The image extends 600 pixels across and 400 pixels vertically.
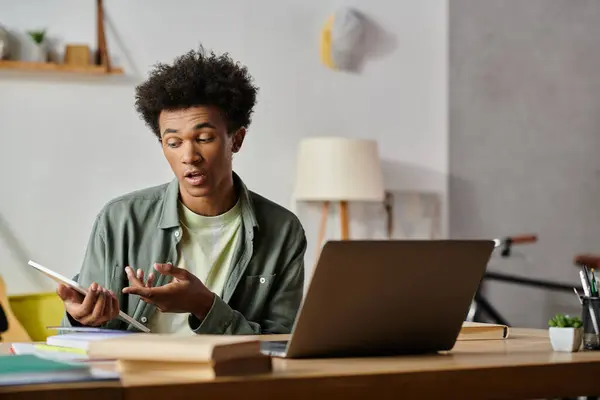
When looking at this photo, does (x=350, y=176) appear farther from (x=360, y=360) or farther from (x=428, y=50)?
(x=360, y=360)

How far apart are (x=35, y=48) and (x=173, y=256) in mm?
2302

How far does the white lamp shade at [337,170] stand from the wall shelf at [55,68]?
3.09 ft

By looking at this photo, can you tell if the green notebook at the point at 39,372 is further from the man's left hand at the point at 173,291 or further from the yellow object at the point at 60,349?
the man's left hand at the point at 173,291

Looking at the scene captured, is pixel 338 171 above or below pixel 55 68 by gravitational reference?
below

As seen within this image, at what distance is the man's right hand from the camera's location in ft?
5.55

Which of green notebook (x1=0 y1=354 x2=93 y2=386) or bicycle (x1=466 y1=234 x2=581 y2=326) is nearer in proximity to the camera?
green notebook (x1=0 y1=354 x2=93 y2=386)

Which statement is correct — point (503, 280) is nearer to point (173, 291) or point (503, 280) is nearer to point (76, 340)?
point (173, 291)

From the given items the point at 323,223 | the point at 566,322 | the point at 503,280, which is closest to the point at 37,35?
the point at 323,223

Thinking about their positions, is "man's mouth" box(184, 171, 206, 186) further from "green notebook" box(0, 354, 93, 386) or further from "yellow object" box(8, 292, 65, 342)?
"yellow object" box(8, 292, 65, 342)

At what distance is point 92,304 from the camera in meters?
1.70

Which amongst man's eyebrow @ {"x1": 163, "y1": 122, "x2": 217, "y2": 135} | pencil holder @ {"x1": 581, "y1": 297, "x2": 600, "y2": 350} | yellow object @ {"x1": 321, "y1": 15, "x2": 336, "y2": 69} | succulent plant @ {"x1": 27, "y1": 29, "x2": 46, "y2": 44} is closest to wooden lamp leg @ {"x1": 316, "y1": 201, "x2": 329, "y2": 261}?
yellow object @ {"x1": 321, "y1": 15, "x2": 336, "y2": 69}

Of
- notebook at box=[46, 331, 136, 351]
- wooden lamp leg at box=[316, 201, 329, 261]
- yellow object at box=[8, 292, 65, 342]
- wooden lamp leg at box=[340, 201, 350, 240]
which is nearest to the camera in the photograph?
notebook at box=[46, 331, 136, 351]

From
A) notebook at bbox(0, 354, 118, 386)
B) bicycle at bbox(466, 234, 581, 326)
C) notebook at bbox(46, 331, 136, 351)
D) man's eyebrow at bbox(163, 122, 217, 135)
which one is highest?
man's eyebrow at bbox(163, 122, 217, 135)

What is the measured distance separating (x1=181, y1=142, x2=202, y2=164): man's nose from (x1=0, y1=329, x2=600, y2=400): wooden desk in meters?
0.92
